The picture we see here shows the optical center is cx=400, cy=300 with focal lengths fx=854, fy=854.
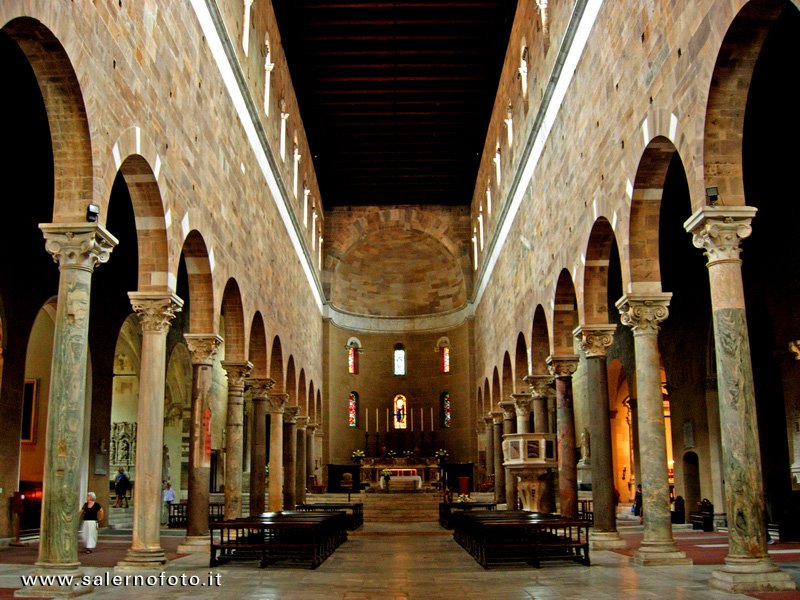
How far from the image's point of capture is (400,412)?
4338 centimetres

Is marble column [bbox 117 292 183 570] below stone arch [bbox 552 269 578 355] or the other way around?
below

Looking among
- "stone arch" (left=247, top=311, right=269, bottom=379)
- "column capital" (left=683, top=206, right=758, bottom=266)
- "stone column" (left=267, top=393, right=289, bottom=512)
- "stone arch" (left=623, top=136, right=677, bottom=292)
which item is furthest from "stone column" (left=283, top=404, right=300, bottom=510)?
"column capital" (left=683, top=206, right=758, bottom=266)

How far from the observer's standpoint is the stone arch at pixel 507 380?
95.0ft

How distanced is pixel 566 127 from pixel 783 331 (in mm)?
6178

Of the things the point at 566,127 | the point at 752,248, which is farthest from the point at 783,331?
the point at 566,127

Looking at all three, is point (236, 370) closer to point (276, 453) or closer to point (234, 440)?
point (234, 440)

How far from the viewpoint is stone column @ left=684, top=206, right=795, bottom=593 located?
972 cm

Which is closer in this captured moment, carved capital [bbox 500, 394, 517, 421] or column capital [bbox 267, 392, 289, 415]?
column capital [bbox 267, 392, 289, 415]

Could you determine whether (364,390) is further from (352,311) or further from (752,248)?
(752,248)

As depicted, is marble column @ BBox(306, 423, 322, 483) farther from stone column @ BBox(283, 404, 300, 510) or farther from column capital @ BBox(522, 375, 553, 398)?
column capital @ BBox(522, 375, 553, 398)

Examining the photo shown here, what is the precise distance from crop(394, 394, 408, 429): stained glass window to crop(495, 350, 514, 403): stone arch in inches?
545

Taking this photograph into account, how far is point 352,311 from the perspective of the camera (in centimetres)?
4312

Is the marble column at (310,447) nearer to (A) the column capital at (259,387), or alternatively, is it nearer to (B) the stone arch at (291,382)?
(B) the stone arch at (291,382)

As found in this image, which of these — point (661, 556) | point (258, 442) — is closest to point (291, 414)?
point (258, 442)
